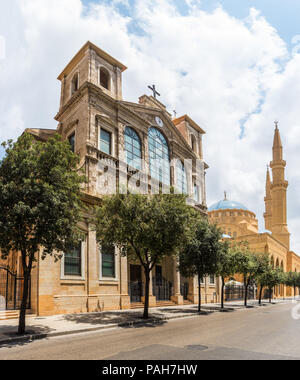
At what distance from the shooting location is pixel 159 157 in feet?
95.9

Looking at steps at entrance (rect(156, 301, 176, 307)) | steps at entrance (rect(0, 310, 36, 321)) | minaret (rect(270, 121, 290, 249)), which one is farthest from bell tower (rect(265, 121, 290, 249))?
steps at entrance (rect(0, 310, 36, 321))

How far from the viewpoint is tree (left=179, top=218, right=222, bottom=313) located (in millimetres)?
22531

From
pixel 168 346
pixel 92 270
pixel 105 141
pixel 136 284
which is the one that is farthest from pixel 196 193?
pixel 168 346

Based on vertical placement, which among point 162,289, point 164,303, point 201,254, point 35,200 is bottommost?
point 164,303

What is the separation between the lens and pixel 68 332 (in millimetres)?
11930

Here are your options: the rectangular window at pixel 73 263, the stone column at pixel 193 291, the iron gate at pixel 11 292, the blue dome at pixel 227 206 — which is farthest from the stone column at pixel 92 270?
the blue dome at pixel 227 206

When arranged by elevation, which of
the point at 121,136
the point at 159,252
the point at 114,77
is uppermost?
the point at 114,77

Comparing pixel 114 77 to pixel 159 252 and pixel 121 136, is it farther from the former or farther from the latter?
pixel 159 252

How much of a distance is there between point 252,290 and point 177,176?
24826 millimetres

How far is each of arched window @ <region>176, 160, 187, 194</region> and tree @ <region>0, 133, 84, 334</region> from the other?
19.2 m

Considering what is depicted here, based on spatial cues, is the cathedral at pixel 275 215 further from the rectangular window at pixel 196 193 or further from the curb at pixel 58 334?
the curb at pixel 58 334

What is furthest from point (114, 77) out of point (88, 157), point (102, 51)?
point (88, 157)

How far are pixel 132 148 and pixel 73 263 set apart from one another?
10.8 m

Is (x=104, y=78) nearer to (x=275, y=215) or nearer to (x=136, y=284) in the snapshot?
(x=136, y=284)
